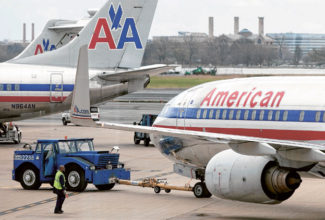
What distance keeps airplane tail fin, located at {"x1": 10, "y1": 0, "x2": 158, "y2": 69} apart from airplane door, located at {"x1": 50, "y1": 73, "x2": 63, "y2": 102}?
4.15 feet

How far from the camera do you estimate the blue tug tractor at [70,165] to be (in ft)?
104

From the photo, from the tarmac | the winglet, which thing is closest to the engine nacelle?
the tarmac

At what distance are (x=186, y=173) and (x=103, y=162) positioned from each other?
3.45 m

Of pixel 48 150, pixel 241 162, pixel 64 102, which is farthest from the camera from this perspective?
pixel 64 102

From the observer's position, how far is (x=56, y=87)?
52531 mm

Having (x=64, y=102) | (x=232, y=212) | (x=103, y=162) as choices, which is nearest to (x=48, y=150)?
(x=103, y=162)

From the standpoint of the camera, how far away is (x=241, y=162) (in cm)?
2462

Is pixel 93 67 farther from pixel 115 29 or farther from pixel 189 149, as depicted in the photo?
pixel 189 149

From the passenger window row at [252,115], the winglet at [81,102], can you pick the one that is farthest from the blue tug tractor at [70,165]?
the winglet at [81,102]

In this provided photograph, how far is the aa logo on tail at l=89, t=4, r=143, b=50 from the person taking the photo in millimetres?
52531

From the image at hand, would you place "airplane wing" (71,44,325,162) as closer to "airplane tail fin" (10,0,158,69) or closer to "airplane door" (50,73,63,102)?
"airplane door" (50,73,63,102)

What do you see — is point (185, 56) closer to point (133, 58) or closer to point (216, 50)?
point (216, 50)

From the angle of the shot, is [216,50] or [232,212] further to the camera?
[216,50]

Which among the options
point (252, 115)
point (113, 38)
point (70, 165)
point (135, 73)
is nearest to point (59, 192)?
point (70, 165)
